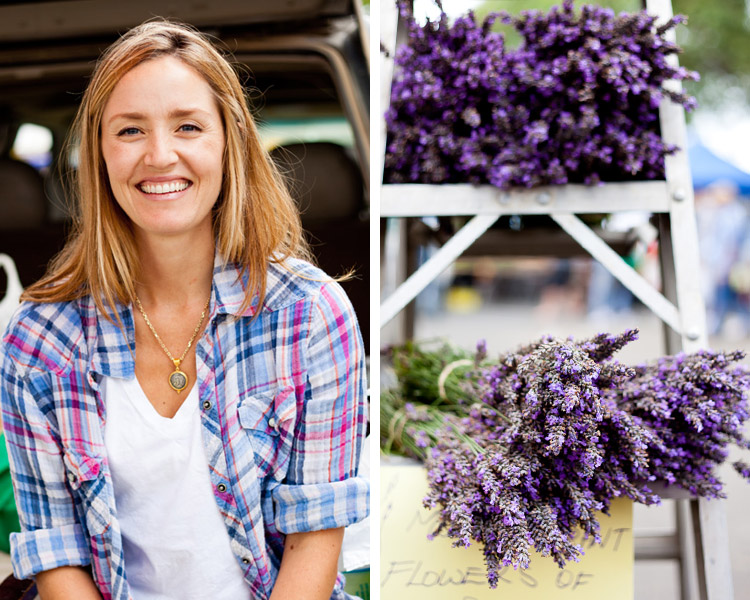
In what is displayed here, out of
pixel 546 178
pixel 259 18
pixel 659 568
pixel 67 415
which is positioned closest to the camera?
pixel 67 415

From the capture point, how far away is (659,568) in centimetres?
335

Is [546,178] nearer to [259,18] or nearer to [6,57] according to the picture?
[259,18]

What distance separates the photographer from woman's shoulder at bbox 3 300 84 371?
1.46 m

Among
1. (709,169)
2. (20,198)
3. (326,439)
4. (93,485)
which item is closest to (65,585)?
(93,485)

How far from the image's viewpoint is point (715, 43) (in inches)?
472

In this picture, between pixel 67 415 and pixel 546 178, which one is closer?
pixel 67 415

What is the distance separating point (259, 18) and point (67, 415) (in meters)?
1.18

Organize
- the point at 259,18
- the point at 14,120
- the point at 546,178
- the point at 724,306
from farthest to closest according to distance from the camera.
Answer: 1. the point at 724,306
2. the point at 14,120
3. the point at 259,18
4. the point at 546,178

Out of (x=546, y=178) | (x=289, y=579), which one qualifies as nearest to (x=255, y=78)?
(x=546, y=178)

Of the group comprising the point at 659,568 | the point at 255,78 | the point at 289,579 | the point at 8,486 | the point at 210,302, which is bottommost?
the point at 659,568

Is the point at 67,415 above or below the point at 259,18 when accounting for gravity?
below

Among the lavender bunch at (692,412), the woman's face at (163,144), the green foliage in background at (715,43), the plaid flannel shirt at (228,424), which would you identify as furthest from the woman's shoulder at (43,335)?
the green foliage in background at (715,43)

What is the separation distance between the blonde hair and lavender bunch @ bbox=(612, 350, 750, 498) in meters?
0.78

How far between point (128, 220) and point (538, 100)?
0.95 m
